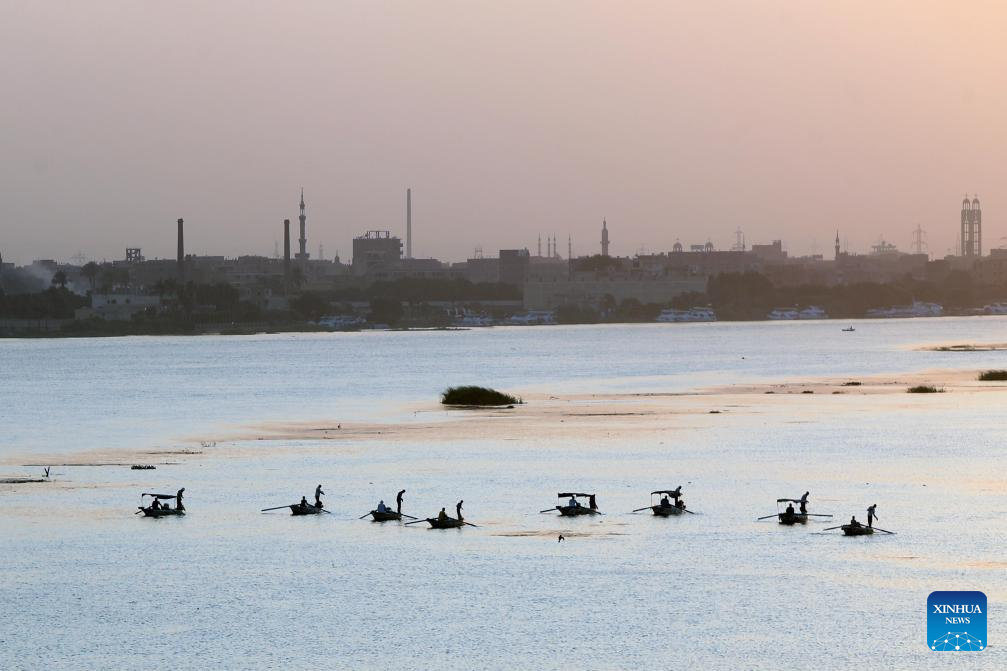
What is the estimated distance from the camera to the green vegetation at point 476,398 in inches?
3836

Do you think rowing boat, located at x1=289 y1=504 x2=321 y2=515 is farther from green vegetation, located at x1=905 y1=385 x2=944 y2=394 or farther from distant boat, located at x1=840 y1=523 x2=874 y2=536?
green vegetation, located at x1=905 y1=385 x2=944 y2=394

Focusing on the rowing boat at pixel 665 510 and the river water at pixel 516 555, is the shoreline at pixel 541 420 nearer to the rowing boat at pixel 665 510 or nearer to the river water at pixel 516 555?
the river water at pixel 516 555

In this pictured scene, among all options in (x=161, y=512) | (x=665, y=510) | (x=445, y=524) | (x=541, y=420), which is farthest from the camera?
(x=541, y=420)

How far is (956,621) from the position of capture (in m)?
32.7

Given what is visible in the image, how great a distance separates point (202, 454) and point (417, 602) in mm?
33864

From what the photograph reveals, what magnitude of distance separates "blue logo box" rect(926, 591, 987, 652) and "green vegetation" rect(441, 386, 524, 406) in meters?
63.1

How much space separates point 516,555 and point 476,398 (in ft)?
193

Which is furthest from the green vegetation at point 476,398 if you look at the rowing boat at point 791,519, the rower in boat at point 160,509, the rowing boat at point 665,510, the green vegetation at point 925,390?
the rowing boat at point 791,519

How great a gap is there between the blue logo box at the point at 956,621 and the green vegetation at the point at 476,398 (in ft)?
207

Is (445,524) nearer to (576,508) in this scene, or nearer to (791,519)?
(576,508)

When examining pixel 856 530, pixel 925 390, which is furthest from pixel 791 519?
pixel 925 390

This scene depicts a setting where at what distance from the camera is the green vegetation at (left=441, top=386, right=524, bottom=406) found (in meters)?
97.4

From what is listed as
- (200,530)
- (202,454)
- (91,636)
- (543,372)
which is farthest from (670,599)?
(543,372)

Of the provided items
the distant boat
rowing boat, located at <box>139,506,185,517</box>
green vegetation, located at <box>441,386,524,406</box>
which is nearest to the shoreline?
green vegetation, located at <box>441,386,524,406</box>
